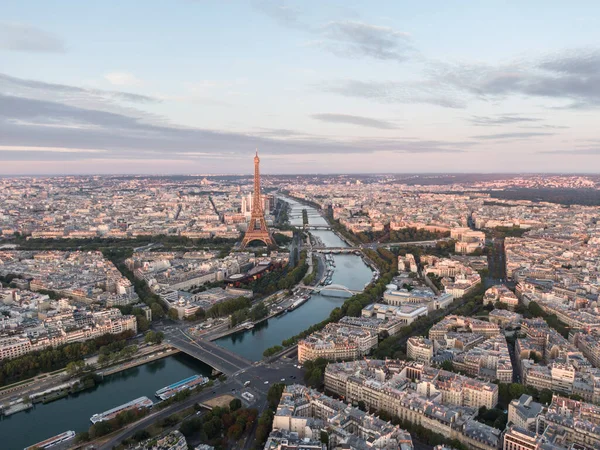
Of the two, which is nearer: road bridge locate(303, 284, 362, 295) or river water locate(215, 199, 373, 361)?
river water locate(215, 199, 373, 361)

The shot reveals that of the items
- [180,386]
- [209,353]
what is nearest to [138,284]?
[209,353]

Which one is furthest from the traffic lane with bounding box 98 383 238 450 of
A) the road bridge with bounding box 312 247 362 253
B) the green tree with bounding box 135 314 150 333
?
the road bridge with bounding box 312 247 362 253

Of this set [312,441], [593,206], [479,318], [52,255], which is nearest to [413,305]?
[479,318]

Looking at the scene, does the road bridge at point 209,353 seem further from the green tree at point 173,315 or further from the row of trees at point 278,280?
the row of trees at point 278,280

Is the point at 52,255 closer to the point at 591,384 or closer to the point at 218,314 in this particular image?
the point at 218,314

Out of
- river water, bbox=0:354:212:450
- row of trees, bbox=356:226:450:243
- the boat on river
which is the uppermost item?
row of trees, bbox=356:226:450:243

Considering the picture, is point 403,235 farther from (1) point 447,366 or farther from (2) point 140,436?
(2) point 140,436

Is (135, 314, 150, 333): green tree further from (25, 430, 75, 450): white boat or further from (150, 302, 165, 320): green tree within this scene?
(25, 430, 75, 450): white boat
